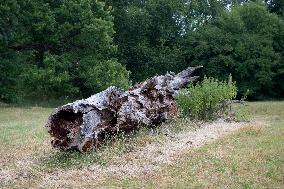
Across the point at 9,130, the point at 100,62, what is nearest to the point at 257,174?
the point at 9,130

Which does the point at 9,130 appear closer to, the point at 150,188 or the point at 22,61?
the point at 150,188

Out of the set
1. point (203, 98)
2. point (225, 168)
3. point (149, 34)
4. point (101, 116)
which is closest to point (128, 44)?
point (149, 34)

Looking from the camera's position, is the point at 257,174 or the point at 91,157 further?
the point at 91,157

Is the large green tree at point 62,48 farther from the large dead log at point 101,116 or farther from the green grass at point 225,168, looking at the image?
the green grass at point 225,168

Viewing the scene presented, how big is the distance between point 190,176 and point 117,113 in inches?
129

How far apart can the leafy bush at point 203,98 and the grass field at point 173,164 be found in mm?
2541

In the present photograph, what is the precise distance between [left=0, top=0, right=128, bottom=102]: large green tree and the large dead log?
1332 cm

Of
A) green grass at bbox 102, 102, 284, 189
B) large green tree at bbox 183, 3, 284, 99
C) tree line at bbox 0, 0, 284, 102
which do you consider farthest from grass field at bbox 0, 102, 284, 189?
large green tree at bbox 183, 3, 284, 99

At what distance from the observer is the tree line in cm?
2572

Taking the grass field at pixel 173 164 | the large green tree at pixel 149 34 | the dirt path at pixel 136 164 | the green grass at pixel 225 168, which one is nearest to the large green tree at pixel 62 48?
the large green tree at pixel 149 34

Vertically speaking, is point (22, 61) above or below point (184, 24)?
below

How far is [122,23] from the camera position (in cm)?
3462

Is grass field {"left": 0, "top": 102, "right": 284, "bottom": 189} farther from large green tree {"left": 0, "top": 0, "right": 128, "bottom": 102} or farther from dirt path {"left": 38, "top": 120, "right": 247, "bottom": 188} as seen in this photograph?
large green tree {"left": 0, "top": 0, "right": 128, "bottom": 102}

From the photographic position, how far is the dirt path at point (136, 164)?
730cm
